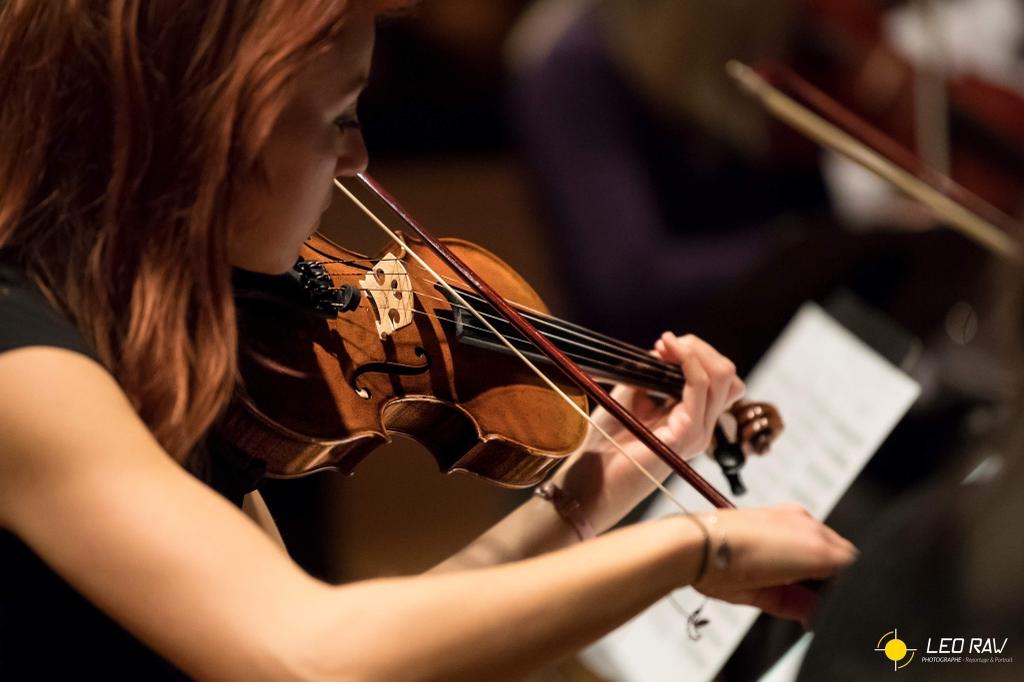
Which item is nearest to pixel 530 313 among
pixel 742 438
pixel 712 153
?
pixel 742 438

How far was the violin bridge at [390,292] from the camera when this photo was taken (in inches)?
27.7

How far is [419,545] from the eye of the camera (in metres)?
0.74

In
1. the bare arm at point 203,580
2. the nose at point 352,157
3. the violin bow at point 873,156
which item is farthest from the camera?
the violin bow at point 873,156

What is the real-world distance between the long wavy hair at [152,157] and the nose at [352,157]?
55mm

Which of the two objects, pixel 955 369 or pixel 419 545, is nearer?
pixel 419 545

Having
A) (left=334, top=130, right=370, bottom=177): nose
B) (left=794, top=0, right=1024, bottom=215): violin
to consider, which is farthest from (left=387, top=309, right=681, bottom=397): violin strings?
(left=794, top=0, right=1024, bottom=215): violin

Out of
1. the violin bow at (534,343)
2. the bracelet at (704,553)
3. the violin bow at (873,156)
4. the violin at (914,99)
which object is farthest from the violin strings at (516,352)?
the violin at (914,99)

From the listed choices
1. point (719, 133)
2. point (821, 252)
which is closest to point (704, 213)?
point (719, 133)

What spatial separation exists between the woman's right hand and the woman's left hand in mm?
120

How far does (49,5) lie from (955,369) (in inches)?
34.8

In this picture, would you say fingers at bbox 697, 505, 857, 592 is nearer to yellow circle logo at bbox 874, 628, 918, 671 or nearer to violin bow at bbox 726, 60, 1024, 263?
yellow circle logo at bbox 874, 628, 918, 671

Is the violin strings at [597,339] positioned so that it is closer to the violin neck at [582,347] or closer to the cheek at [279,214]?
the violin neck at [582,347]

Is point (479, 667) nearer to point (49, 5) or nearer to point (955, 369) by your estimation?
point (49, 5)

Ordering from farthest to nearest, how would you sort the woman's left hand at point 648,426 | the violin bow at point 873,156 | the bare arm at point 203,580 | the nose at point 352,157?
1. the violin bow at point 873,156
2. the woman's left hand at point 648,426
3. the nose at point 352,157
4. the bare arm at point 203,580
